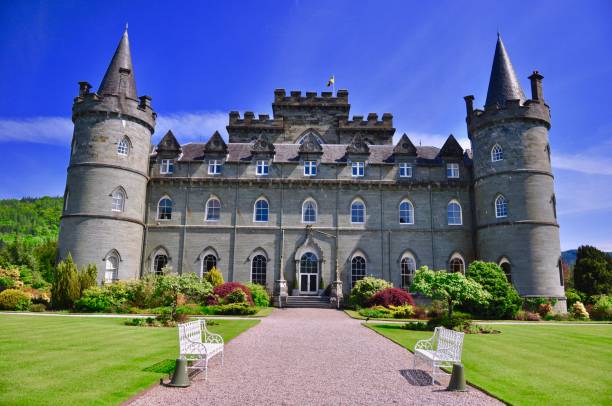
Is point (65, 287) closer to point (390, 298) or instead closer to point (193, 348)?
point (390, 298)

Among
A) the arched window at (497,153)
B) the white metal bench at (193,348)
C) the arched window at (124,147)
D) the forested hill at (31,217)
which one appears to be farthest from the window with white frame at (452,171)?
the forested hill at (31,217)

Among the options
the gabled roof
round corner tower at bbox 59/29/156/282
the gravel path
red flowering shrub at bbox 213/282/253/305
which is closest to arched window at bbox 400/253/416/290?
the gabled roof

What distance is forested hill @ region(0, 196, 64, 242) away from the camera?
3312 inches

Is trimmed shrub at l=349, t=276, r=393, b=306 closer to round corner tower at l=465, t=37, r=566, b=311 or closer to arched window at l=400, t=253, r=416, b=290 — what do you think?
arched window at l=400, t=253, r=416, b=290

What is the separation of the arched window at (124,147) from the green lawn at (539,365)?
23.0 m

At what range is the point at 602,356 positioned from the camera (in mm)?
12992

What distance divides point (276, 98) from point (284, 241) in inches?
602

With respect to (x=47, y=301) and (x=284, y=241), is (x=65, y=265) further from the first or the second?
(x=284, y=241)

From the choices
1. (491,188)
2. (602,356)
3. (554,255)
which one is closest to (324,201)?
(491,188)

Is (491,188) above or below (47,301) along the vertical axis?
above

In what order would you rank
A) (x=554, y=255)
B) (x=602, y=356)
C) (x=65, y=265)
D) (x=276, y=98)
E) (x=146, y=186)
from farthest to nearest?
1. (x=276, y=98)
2. (x=146, y=186)
3. (x=554, y=255)
4. (x=65, y=265)
5. (x=602, y=356)

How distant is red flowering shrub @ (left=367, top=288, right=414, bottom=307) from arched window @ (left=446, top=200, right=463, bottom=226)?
9287 millimetres

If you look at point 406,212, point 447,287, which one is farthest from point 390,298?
point 406,212

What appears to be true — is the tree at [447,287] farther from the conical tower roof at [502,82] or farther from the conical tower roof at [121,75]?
the conical tower roof at [121,75]
